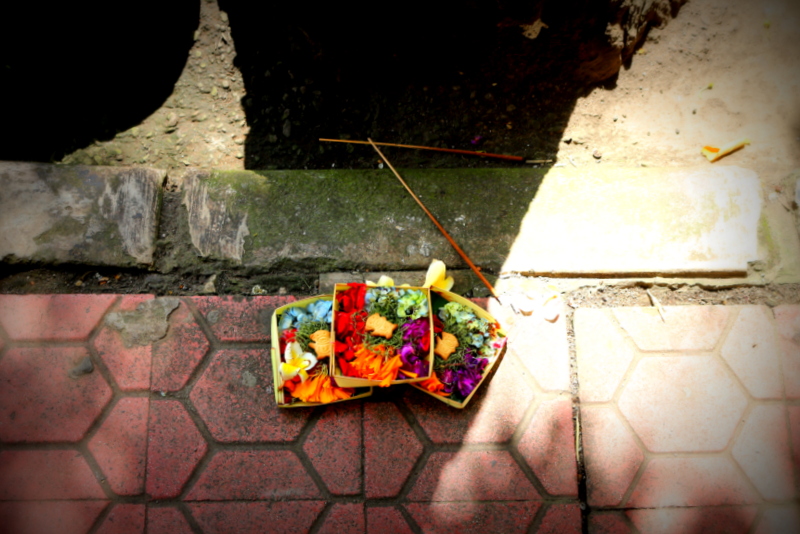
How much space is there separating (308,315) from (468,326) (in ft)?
2.29

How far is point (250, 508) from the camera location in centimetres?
215

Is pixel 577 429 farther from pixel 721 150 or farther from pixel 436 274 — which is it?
pixel 721 150

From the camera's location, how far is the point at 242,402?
2.21 m

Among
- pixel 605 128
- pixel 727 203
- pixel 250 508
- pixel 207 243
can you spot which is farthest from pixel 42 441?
pixel 727 203

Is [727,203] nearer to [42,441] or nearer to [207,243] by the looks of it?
[207,243]

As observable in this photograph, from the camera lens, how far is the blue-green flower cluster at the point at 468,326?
83.0 inches

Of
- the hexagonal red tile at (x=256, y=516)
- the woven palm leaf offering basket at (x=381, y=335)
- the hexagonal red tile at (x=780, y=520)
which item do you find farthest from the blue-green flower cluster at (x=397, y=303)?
the hexagonal red tile at (x=780, y=520)

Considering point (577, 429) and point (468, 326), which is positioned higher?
point (468, 326)

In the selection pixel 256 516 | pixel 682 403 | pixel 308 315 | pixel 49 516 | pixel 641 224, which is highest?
pixel 641 224

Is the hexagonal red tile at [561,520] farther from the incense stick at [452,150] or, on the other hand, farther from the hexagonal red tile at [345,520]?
the incense stick at [452,150]

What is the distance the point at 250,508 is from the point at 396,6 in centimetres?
236

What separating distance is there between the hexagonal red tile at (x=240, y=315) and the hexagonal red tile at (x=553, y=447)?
1.25 meters

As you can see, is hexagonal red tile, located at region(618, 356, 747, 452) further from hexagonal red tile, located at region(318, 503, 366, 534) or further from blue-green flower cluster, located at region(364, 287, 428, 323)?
hexagonal red tile, located at region(318, 503, 366, 534)

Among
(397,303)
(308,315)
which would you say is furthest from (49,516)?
(397,303)
